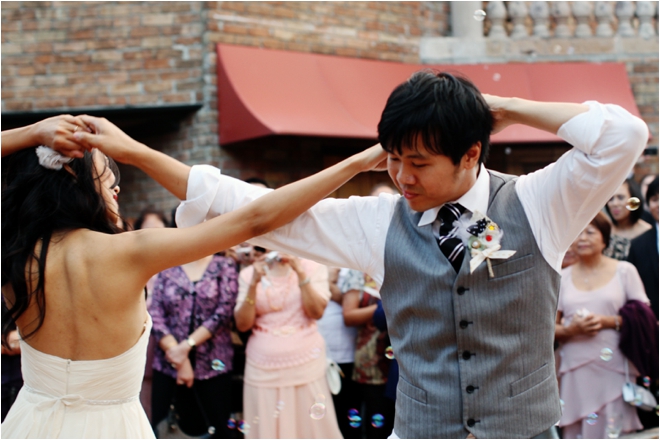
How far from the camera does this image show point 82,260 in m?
2.22

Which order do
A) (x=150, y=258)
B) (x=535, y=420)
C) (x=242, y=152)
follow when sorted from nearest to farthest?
(x=535, y=420) < (x=150, y=258) < (x=242, y=152)

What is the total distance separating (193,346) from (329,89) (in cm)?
382

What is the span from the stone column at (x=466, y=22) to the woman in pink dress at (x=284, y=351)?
17.1 ft

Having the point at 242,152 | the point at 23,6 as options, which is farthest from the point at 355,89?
the point at 23,6

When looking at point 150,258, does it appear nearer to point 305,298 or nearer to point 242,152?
point 305,298

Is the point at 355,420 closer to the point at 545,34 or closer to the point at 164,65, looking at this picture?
the point at 164,65

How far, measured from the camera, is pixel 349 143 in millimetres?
8266

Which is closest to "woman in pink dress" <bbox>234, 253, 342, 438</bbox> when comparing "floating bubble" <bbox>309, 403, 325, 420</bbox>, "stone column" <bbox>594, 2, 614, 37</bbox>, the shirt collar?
"floating bubble" <bbox>309, 403, 325, 420</bbox>

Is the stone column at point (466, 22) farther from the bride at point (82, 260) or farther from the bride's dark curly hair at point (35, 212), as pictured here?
the bride's dark curly hair at point (35, 212)

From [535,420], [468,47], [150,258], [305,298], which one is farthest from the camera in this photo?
[468,47]

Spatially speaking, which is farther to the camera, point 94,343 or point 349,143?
point 349,143

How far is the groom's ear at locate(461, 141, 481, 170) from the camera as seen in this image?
2051 millimetres

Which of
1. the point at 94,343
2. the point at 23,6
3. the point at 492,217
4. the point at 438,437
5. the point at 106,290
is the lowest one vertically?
the point at 438,437

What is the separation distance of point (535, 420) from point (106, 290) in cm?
137
